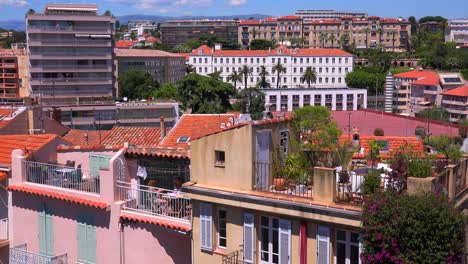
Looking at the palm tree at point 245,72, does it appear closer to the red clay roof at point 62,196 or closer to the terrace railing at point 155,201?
the red clay roof at point 62,196

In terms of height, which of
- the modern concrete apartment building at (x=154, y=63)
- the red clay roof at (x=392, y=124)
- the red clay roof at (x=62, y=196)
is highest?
the modern concrete apartment building at (x=154, y=63)

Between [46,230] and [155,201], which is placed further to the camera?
[46,230]

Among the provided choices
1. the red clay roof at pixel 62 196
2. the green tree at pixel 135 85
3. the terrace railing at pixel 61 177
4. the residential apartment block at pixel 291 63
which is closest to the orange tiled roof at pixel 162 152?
the terrace railing at pixel 61 177

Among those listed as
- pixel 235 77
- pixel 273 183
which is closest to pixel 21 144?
pixel 273 183

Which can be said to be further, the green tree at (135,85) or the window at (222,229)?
the green tree at (135,85)

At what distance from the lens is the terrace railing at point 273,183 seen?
12961 mm

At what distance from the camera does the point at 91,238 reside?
16.0 meters

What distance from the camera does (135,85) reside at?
116062mm

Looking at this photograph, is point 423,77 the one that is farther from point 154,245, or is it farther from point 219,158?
point 219,158

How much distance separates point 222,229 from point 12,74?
110m

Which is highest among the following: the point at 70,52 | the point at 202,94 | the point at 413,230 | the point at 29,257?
the point at 70,52

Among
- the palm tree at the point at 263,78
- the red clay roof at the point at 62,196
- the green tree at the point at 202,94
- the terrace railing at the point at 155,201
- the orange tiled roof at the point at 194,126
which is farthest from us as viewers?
the palm tree at the point at 263,78

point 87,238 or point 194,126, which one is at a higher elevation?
point 194,126

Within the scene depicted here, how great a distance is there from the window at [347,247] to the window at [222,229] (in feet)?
8.34
